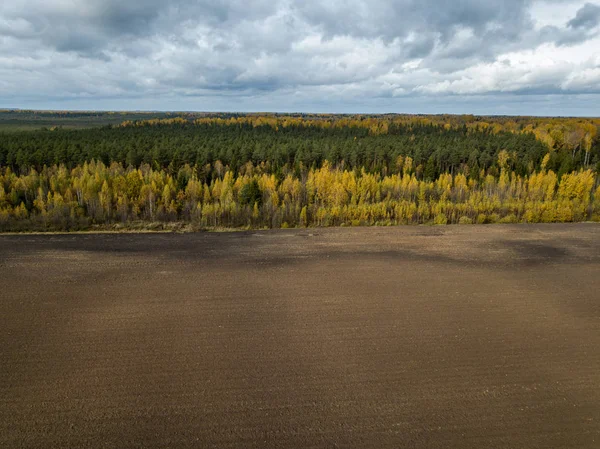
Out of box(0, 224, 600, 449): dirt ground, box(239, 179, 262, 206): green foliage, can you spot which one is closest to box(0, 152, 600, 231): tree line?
box(239, 179, 262, 206): green foliage

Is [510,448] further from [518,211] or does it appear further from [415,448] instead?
[518,211]

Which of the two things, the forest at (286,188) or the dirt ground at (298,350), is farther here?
the forest at (286,188)

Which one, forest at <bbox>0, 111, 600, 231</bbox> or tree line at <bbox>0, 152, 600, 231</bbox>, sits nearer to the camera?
tree line at <bbox>0, 152, 600, 231</bbox>

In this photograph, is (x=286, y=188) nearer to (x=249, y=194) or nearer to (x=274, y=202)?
(x=274, y=202)

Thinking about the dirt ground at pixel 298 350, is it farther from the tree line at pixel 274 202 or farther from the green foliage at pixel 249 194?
the green foliage at pixel 249 194

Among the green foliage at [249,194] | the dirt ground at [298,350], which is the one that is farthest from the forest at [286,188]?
the dirt ground at [298,350]

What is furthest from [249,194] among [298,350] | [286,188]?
[298,350]

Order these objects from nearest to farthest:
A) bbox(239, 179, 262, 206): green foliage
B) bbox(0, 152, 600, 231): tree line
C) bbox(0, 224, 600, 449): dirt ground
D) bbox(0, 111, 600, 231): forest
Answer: bbox(0, 224, 600, 449): dirt ground
bbox(0, 152, 600, 231): tree line
bbox(0, 111, 600, 231): forest
bbox(239, 179, 262, 206): green foliage

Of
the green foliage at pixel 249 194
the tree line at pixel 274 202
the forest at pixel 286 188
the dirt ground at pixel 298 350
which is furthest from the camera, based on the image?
the green foliage at pixel 249 194

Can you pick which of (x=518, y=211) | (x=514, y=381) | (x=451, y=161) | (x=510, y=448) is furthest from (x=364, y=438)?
(x=451, y=161)

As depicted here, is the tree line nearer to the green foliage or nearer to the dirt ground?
the green foliage
